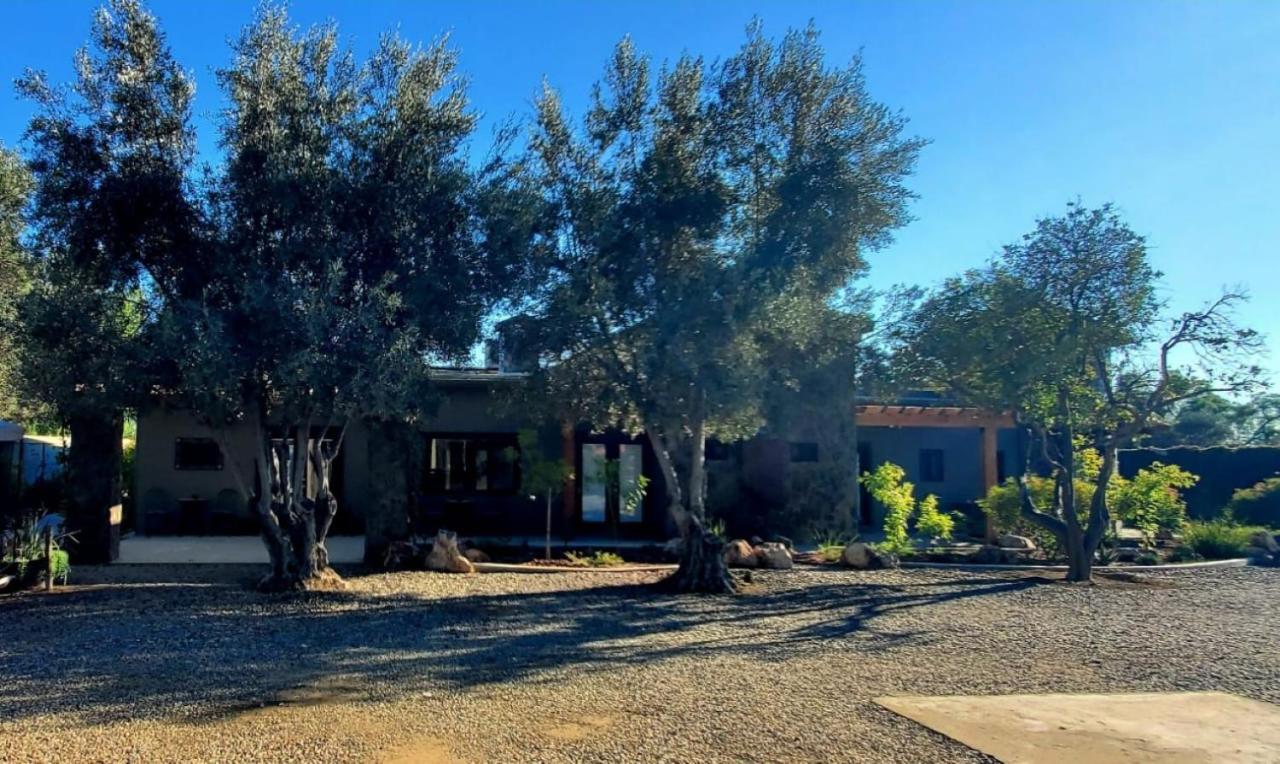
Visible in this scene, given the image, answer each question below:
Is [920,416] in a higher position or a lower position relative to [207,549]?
higher

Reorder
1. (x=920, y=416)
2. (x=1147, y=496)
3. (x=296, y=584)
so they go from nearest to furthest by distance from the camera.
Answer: (x=296, y=584) < (x=1147, y=496) < (x=920, y=416)

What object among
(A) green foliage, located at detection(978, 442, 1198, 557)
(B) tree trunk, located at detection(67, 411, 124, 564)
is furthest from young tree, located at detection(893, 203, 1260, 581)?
(B) tree trunk, located at detection(67, 411, 124, 564)

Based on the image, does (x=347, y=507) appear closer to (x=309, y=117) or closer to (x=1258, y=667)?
(x=309, y=117)

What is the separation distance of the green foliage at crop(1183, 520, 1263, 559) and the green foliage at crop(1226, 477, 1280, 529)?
2.58 m

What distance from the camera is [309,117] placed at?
9.77 m

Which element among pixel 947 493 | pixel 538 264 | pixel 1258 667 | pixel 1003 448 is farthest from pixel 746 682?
pixel 1003 448

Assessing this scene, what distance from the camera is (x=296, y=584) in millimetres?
11055

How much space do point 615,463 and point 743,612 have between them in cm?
615

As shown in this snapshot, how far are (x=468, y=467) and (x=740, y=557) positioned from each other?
250 inches

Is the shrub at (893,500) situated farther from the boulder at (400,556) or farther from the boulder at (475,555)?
the boulder at (400,556)

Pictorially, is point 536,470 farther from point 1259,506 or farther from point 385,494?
point 1259,506

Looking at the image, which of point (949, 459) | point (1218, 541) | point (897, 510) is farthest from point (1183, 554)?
point (949, 459)

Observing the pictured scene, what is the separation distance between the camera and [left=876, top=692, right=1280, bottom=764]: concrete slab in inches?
213

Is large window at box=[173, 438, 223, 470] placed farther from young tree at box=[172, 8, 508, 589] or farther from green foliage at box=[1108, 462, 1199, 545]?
green foliage at box=[1108, 462, 1199, 545]
